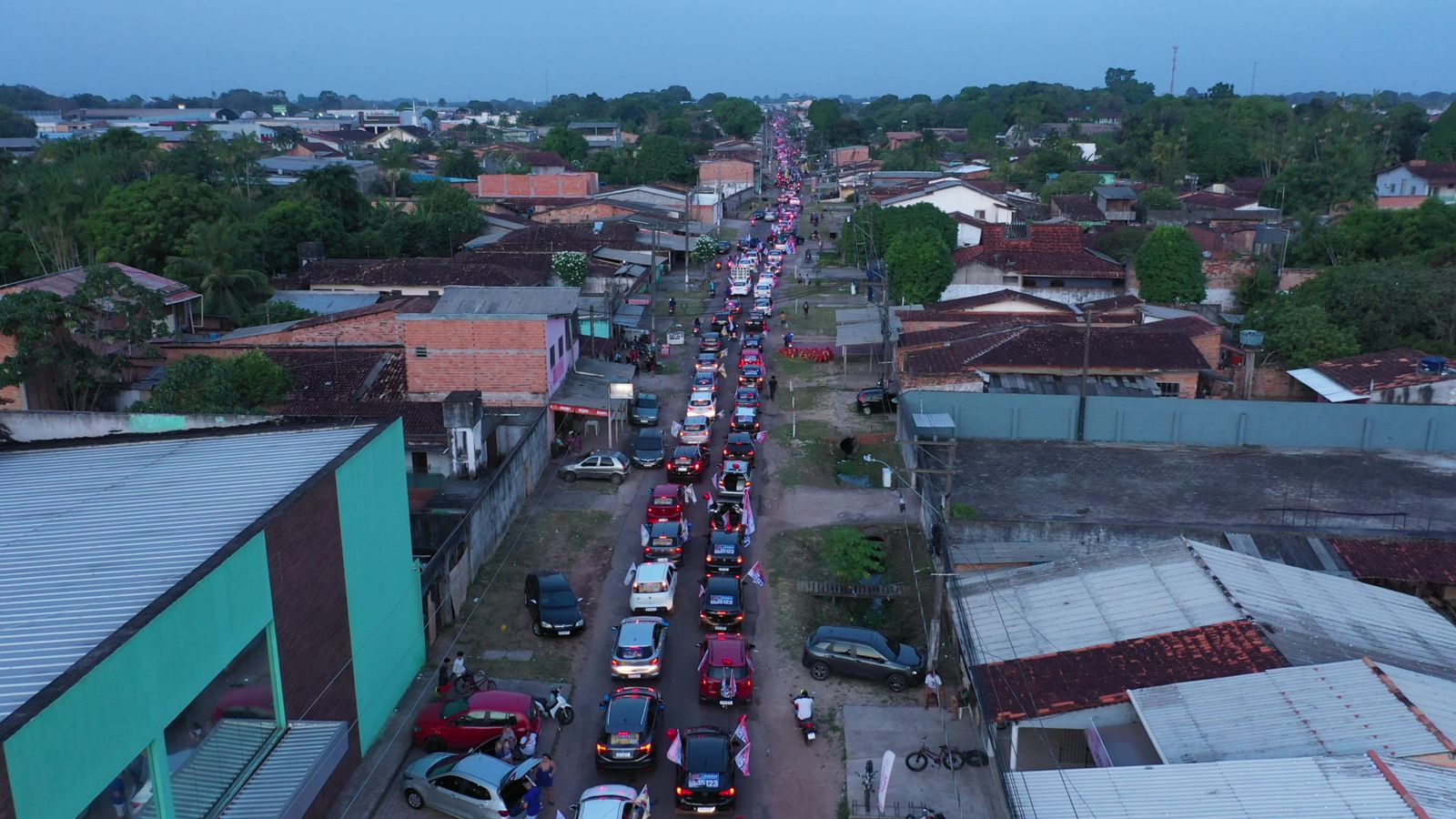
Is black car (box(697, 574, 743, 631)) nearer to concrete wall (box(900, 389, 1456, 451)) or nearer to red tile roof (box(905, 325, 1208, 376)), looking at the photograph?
concrete wall (box(900, 389, 1456, 451))

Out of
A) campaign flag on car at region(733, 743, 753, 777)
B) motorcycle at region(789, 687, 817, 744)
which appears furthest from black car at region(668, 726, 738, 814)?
motorcycle at region(789, 687, 817, 744)

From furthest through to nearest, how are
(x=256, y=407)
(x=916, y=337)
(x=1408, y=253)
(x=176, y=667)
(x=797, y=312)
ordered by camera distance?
(x=797, y=312) → (x=1408, y=253) → (x=916, y=337) → (x=256, y=407) → (x=176, y=667)

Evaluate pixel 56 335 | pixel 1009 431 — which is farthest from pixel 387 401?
pixel 1009 431

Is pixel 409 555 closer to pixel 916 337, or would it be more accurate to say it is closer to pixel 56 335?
pixel 56 335

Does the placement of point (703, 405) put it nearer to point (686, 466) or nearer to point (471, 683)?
point (686, 466)

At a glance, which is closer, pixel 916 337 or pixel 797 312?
pixel 916 337

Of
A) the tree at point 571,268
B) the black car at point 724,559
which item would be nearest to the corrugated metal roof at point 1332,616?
the black car at point 724,559

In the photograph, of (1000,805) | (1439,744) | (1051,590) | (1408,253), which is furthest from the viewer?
(1408,253)

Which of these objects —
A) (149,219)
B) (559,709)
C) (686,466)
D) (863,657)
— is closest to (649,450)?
(686,466)

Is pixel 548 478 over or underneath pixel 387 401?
underneath
